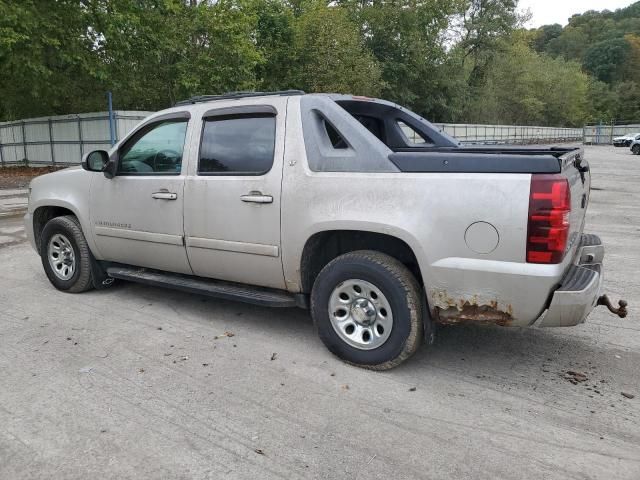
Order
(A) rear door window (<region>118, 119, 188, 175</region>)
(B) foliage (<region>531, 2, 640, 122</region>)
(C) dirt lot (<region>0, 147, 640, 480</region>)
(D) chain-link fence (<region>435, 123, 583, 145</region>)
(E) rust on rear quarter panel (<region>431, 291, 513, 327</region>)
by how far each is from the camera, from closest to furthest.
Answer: (C) dirt lot (<region>0, 147, 640, 480</region>)
(E) rust on rear quarter panel (<region>431, 291, 513, 327</region>)
(A) rear door window (<region>118, 119, 188, 175</region>)
(D) chain-link fence (<region>435, 123, 583, 145</region>)
(B) foliage (<region>531, 2, 640, 122</region>)

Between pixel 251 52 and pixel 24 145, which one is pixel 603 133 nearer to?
pixel 251 52

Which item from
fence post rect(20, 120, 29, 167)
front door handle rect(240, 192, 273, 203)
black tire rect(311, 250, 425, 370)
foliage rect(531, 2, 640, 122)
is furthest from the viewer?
foliage rect(531, 2, 640, 122)

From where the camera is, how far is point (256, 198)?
159 inches

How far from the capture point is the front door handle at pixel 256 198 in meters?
3.99

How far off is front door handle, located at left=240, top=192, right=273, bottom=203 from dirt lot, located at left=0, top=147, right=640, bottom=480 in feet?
3.68

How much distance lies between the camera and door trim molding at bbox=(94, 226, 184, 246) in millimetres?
4578

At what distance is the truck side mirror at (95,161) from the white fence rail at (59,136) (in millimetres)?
16777

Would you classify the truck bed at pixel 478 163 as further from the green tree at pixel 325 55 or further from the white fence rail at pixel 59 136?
the green tree at pixel 325 55

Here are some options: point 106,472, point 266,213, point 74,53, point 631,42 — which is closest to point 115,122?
point 74,53

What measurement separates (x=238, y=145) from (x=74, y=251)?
228cm

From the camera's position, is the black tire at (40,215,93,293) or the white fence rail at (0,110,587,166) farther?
the white fence rail at (0,110,587,166)

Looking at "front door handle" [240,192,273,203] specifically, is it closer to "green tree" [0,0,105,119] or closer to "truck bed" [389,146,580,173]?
"truck bed" [389,146,580,173]

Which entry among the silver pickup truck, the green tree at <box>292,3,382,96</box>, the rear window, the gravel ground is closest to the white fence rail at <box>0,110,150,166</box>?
the gravel ground

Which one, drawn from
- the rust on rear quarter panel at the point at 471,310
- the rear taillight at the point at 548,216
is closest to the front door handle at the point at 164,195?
the rust on rear quarter panel at the point at 471,310
